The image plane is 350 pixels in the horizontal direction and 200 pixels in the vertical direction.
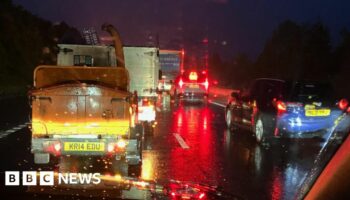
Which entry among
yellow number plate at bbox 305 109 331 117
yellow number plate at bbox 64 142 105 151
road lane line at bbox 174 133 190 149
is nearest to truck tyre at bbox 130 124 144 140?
yellow number plate at bbox 64 142 105 151

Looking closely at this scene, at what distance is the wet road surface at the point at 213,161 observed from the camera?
919 cm

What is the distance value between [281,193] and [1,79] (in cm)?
4785

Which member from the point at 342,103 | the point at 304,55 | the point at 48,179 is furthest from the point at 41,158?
the point at 304,55

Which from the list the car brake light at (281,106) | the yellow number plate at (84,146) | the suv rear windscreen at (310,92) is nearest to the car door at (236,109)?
the car brake light at (281,106)

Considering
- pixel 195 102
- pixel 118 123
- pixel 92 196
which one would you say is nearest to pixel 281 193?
pixel 118 123

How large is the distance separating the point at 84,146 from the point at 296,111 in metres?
6.41

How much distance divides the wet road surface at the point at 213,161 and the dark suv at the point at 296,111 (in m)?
0.40

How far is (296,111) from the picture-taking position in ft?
45.8

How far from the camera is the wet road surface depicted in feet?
30.1

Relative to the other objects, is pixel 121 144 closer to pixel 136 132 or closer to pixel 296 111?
pixel 136 132

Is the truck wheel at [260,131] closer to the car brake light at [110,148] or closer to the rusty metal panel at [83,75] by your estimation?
the rusty metal panel at [83,75]

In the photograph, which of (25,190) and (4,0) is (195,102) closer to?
(25,190)

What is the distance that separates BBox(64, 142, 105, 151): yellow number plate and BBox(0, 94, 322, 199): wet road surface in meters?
0.49

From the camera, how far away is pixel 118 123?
9.41m
